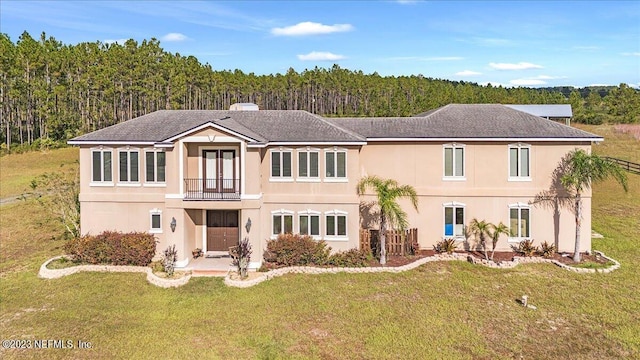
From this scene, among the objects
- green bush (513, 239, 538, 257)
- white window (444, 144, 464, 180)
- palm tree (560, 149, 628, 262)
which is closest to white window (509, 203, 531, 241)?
green bush (513, 239, 538, 257)

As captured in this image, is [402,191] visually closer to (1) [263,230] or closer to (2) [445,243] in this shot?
(2) [445,243]

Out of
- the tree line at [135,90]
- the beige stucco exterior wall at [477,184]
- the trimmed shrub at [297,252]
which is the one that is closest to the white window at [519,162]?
the beige stucco exterior wall at [477,184]

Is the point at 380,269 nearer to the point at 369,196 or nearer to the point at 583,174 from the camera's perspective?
the point at 369,196

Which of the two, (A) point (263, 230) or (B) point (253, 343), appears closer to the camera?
(B) point (253, 343)

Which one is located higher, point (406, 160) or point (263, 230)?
point (406, 160)

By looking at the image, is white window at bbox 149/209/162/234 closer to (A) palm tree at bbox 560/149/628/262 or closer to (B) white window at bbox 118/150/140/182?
(B) white window at bbox 118/150/140/182

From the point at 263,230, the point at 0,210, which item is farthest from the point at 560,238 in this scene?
the point at 0,210

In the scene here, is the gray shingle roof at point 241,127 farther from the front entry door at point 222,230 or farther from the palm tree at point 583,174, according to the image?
the palm tree at point 583,174
